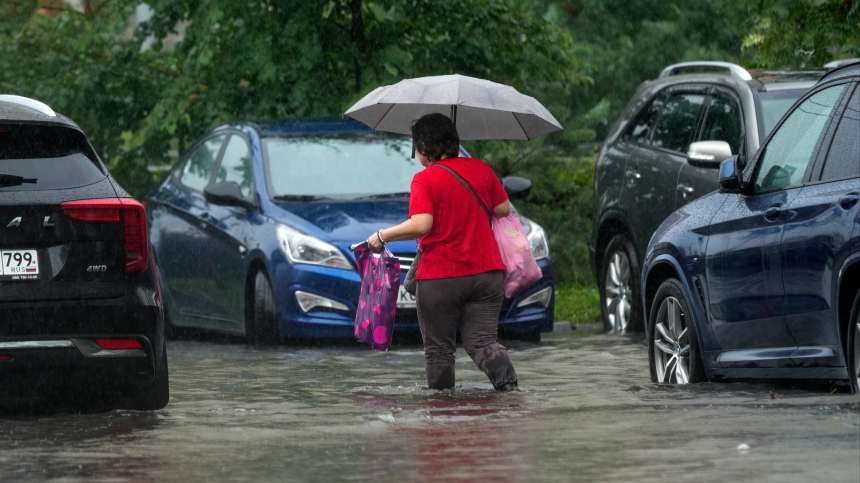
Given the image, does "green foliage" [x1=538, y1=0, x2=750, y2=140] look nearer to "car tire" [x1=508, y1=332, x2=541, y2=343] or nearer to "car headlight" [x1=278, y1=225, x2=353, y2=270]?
"car tire" [x1=508, y1=332, x2=541, y2=343]

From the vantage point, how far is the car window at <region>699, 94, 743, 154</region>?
1095 centimetres

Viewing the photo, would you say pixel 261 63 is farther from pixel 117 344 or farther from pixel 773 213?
pixel 773 213

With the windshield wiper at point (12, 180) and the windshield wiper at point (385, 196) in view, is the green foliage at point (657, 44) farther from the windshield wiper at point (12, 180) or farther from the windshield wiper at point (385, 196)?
the windshield wiper at point (12, 180)

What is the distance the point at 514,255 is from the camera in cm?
888

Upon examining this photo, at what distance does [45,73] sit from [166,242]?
5456mm

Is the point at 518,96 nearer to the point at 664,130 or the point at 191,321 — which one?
Answer: the point at 664,130

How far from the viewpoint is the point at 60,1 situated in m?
19.7

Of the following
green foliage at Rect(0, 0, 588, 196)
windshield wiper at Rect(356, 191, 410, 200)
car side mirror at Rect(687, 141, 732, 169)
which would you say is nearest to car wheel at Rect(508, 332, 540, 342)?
windshield wiper at Rect(356, 191, 410, 200)

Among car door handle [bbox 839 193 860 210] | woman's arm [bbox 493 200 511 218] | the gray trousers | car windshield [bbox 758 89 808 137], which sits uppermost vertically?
car windshield [bbox 758 89 808 137]

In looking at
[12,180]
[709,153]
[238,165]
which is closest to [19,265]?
[12,180]

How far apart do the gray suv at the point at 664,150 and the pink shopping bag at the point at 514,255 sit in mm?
1655

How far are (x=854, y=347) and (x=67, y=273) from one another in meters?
→ 3.45

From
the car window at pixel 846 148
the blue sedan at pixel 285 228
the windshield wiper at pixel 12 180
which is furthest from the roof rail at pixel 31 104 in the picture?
the blue sedan at pixel 285 228

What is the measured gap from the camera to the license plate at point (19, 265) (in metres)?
7.35
